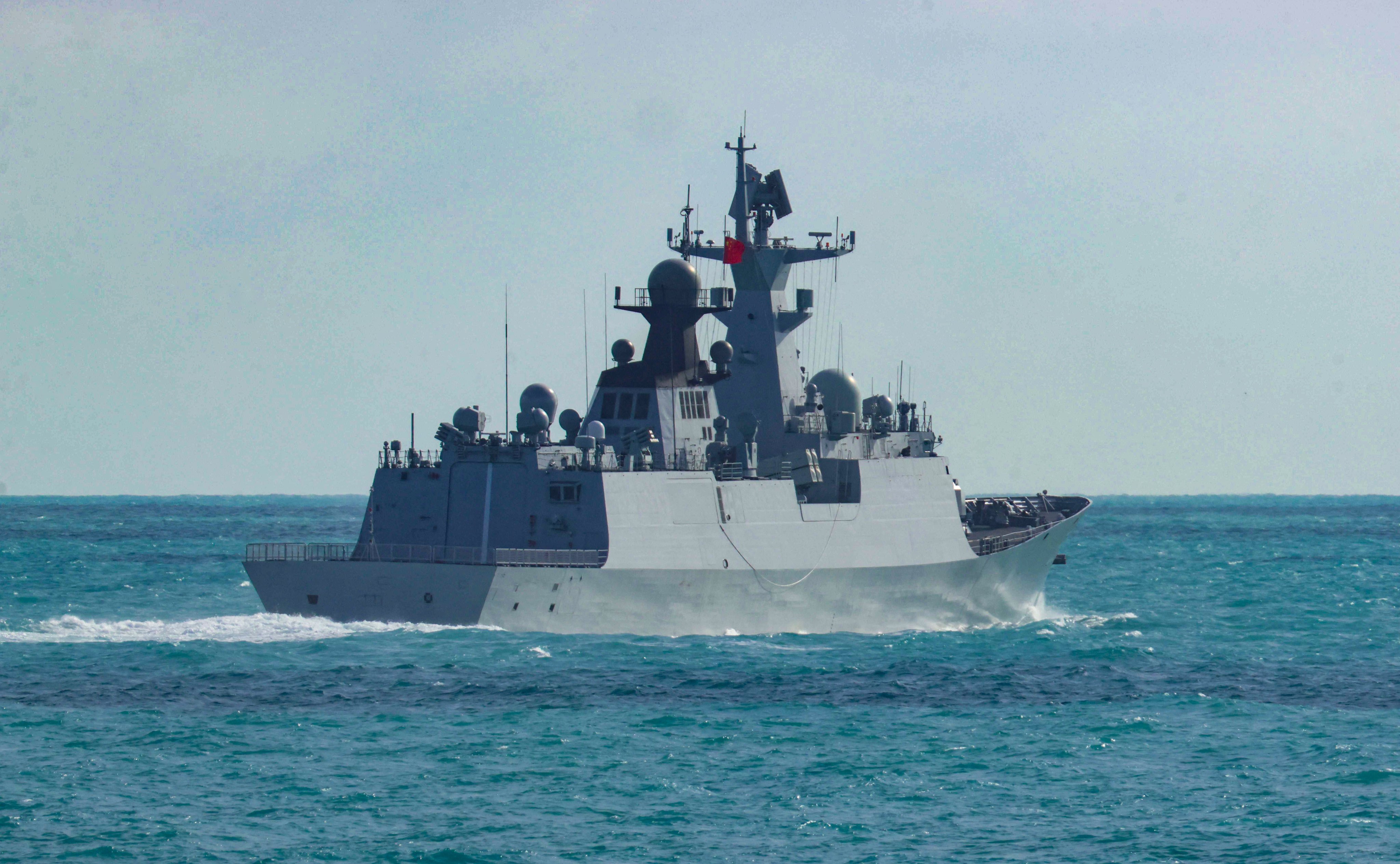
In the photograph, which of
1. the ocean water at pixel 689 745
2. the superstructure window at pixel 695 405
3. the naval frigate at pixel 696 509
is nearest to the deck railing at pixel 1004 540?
the naval frigate at pixel 696 509

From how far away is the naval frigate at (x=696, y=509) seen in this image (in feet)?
104

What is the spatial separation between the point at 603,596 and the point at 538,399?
565 centimetres

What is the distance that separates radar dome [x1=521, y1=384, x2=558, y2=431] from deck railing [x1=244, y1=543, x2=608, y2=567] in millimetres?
3616

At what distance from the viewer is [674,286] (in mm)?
37750

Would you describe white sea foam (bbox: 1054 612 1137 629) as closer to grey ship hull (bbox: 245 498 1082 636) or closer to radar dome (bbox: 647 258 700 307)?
grey ship hull (bbox: 245 498 1082 636)

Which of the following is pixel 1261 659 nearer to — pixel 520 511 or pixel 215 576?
pixel 520 511

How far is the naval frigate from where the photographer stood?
104 feet

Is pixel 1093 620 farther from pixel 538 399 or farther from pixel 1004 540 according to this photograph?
pixel 538 399

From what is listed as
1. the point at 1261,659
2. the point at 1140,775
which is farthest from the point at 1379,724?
the point at 1261,659

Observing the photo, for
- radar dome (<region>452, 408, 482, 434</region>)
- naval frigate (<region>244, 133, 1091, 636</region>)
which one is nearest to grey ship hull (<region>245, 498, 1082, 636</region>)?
naval frigate (<region>244, 133, 1091, 636</region>)

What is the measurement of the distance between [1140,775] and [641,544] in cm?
1289

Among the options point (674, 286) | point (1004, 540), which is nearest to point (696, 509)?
point (674, 286)

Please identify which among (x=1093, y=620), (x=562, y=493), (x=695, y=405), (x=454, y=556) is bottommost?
(x=1093, y=620)

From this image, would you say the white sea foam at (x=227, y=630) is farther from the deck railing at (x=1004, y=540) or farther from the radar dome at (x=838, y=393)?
the deck railing at (x=1004, y=540)
